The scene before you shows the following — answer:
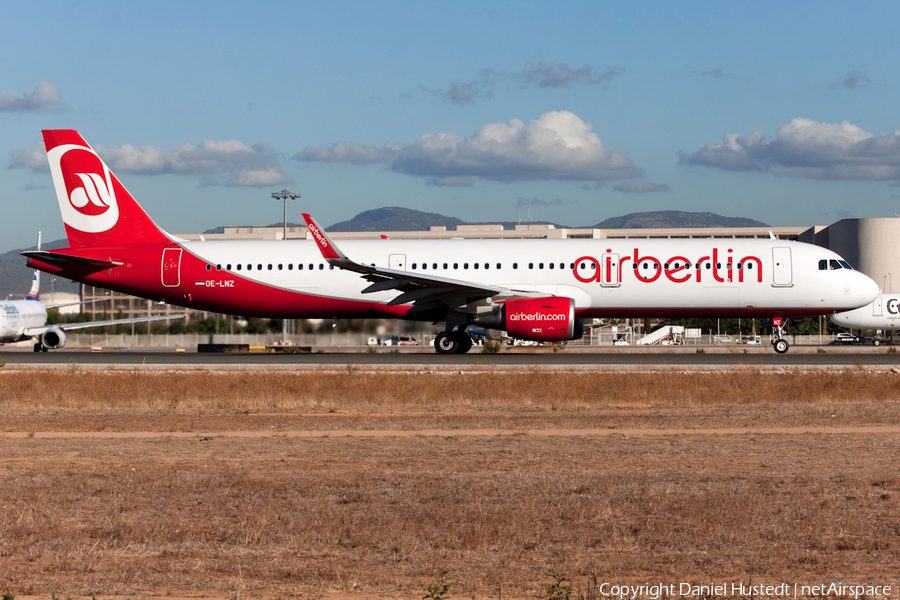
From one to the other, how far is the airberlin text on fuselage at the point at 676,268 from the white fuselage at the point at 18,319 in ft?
99.3

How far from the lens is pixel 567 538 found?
23.9ft

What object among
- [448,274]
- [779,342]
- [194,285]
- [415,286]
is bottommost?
[779,342]

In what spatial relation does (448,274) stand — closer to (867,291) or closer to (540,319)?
(540,319)

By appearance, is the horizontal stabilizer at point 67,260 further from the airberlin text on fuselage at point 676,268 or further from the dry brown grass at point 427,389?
the airberlin text on fuselage at point 676,268

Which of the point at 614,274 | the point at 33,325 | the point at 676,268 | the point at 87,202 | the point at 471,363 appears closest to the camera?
the point at 471,363

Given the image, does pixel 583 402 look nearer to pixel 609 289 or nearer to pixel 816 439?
pixel 816 439

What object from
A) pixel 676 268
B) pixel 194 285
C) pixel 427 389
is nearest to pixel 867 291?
pixel 676 268

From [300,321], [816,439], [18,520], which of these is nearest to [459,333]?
[300,321]

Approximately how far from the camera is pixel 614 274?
1142 inches

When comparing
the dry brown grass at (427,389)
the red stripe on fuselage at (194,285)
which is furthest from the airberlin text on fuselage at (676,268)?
the red stripe on fuselage at (194,285)

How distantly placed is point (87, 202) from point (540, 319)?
1618 cm
